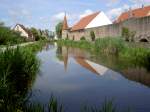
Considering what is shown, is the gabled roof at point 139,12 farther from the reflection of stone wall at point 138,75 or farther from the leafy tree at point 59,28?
the leafy tree at point 59,28

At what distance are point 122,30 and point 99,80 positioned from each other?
18.5 m

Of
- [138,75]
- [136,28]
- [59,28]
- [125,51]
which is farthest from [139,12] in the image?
[59,28]

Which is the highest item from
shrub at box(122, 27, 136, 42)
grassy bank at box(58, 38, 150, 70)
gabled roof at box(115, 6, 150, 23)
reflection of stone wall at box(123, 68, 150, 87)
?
gabled roof at box(115, 6, 150, 23)

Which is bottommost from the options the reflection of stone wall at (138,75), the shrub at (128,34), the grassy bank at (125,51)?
the reflection of stone wall at (138,75)

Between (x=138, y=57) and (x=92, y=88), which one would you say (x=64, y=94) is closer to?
(x=92, y=88)

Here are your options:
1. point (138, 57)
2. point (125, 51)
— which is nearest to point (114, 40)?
point (125, 51)

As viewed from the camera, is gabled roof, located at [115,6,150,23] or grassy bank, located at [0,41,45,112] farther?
gabled roof, located at [115,6,150,23]

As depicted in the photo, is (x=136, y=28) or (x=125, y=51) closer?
(x=125, y=51)

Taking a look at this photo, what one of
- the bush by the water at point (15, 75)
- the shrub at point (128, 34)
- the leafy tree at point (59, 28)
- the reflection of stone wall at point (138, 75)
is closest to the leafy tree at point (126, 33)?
the shrub at point (128, 34)

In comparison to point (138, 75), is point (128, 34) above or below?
above

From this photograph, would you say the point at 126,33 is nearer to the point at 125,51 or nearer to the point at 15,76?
the point at 125,51

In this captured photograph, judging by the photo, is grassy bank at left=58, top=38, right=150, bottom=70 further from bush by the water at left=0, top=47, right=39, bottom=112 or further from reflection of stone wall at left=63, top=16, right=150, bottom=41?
bush by the water at left=0, top=47, right=39, bottom=112

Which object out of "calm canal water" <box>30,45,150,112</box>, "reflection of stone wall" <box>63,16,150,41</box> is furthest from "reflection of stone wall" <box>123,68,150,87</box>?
"reflection of stone wall" <box>63,16,150,41</box>

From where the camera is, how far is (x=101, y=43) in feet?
109
